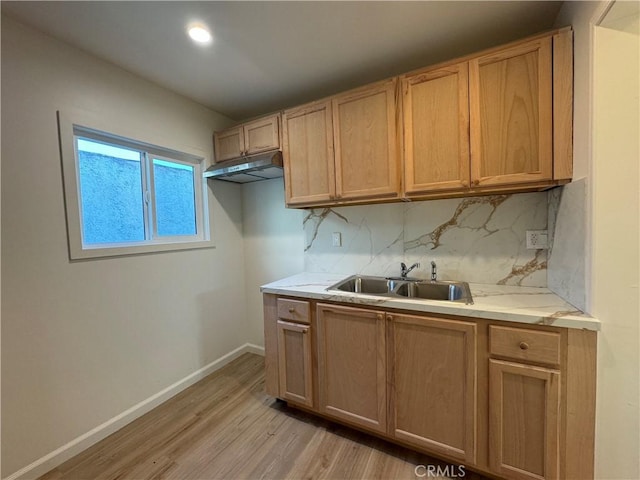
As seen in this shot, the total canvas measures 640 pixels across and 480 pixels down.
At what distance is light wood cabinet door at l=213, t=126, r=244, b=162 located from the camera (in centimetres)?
242

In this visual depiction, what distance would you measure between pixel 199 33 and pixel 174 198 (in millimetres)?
1285

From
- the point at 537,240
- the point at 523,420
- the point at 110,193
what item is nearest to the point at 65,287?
the point at 110,193

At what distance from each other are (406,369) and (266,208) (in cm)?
190

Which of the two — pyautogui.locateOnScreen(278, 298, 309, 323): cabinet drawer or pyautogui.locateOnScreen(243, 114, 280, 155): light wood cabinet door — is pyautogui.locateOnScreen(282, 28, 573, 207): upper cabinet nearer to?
pyautogui.locateOnScreen(243, 114, 280, 155): light wood cabinet door

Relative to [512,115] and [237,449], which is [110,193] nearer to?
[237,449]

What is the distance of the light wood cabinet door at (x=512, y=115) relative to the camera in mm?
1392

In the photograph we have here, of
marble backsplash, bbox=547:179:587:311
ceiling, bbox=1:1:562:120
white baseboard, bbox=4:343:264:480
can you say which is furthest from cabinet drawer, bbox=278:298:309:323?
ceiling, bbox=1:1:562:120

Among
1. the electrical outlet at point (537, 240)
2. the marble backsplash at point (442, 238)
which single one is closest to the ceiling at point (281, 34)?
the marble backsplash at point (442, 238)

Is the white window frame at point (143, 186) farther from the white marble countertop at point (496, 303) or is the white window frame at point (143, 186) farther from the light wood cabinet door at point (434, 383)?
the light wood cabinet door at point (434, 383)

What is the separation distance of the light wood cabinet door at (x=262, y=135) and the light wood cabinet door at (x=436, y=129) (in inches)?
39.9

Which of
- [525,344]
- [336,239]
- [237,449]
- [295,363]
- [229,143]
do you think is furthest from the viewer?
[229,143]

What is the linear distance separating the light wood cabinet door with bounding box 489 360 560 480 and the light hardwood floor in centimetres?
29

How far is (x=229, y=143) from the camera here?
2500 millimetres

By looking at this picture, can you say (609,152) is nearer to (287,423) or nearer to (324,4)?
(324,4)
